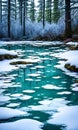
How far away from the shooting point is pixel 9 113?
168 inches

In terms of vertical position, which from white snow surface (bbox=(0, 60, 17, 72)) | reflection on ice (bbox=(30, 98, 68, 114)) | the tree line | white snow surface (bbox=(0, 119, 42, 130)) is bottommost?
white snow surface (bbox=(0, 119, 42, 130))

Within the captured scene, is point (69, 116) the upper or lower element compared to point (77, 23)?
lower

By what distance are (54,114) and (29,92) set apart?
55.6 inches

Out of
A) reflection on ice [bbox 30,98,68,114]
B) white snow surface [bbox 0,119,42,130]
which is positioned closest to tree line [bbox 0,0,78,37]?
reflection on ice [bbox 30,98,68,114]

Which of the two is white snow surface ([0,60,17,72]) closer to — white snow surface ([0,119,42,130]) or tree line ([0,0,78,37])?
white snow surface ([0,119,42,130])

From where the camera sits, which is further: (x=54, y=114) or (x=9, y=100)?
(x=9, y=100)

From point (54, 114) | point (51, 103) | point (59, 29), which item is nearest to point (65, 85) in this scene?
point (51, 103)

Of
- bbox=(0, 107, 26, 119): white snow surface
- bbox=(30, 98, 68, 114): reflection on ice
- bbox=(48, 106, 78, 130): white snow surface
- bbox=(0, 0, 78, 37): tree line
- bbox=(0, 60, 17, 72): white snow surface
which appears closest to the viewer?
bbox=(48, 106, 78, 130): white snow surface

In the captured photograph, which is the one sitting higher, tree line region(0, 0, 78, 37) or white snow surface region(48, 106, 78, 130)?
tree line region(0, 0, 78, 37)

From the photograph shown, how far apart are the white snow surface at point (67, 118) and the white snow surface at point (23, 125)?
0.70 feet

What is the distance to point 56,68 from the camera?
845cm

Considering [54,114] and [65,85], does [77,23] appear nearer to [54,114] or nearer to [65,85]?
[65,85]

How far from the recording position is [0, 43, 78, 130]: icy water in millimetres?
3910

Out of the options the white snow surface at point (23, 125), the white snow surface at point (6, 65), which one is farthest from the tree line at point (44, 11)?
the white snow surface at point (23, 125)
